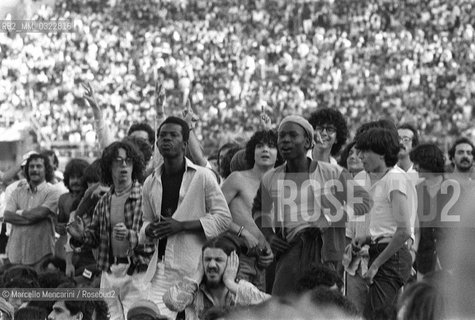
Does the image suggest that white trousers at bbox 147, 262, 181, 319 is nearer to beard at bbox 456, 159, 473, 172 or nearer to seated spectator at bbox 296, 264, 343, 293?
seated spectator at bbox 296, 264, 343, 293

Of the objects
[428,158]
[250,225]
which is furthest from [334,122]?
[250,225]

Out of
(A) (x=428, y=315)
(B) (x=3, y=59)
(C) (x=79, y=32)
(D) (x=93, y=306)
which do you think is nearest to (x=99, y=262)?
(D) (x=93, y=306)

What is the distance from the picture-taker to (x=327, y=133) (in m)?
8.02

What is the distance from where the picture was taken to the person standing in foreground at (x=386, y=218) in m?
7.05

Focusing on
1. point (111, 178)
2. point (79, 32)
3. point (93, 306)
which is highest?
point (79, 32)

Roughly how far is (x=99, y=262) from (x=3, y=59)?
696 inches

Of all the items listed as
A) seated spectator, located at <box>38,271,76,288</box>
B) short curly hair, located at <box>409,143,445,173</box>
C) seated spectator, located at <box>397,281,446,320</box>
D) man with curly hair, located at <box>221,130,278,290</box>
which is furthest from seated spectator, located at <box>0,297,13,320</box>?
seated spectator, located at <box>397,281,446,320</box>

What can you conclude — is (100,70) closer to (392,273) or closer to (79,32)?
(79,32)

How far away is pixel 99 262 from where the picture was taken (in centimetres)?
777

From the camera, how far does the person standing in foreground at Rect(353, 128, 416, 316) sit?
277 inches

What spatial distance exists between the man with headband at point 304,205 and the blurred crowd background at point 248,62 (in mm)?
16653

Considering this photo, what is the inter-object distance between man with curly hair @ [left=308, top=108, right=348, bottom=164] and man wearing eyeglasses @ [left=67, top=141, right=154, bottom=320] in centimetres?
100

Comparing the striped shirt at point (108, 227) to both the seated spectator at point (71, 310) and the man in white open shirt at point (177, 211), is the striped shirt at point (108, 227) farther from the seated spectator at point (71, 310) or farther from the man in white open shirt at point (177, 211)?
the seated spectator at point (71, 310)

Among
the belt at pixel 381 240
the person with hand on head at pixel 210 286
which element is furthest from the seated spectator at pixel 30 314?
the belt at pixel 381 240
